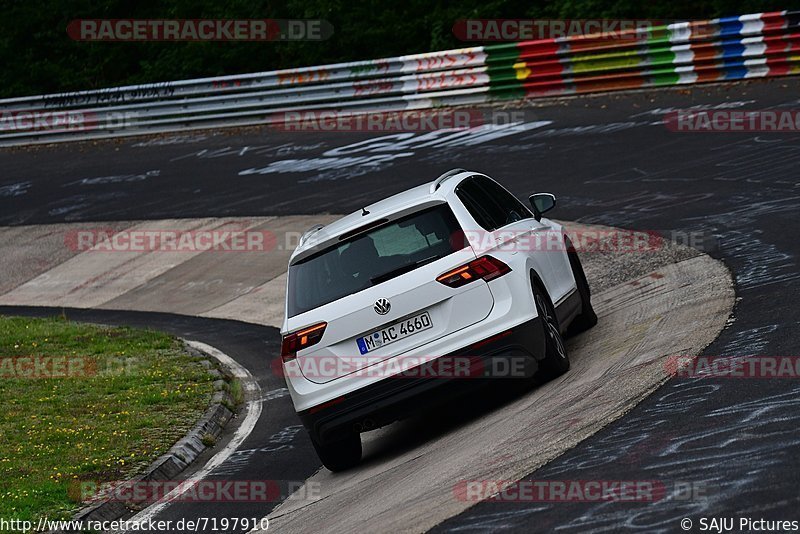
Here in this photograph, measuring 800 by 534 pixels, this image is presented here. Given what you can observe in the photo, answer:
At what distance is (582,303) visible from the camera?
36.8ft

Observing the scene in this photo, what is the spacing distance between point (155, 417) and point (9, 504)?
2746 mm

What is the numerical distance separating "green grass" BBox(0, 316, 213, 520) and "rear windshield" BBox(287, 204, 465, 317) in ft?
7.25

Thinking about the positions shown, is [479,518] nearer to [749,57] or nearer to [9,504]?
[9,504]

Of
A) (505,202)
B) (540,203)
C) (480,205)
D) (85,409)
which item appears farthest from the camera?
(85,409)

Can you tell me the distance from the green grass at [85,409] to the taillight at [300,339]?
73.2 inches

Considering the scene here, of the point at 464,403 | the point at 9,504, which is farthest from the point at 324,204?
the point at 9,504

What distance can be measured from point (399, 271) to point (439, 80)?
58.6 ft

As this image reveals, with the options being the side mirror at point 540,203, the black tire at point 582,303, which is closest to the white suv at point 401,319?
the side mirror at point 540,203

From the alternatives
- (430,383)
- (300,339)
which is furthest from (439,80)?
(430,383)

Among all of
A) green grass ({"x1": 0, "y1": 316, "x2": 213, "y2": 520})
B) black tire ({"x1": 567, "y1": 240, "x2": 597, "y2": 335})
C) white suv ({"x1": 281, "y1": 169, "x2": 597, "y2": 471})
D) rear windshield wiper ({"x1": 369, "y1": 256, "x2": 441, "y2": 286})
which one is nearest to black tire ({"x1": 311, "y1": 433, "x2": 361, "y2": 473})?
white suv ({"x1": 281, "y1": 169, "x2": 597, "y2": 471})

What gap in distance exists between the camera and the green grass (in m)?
9.59

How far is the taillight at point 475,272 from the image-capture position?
8734 mm

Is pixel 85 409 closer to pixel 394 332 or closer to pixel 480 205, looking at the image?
pixel 394 332

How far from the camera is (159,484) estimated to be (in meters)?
9.82
